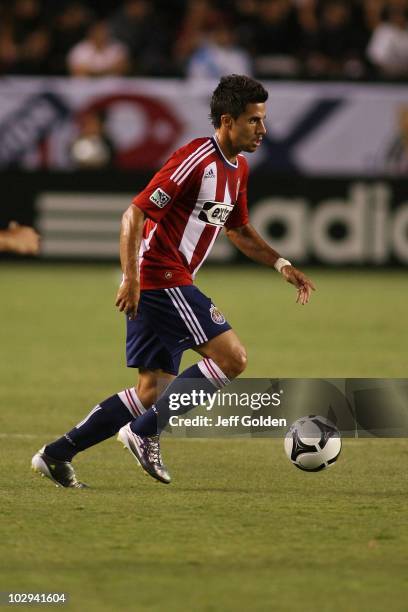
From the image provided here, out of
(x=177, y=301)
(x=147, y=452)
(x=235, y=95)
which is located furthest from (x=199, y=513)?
(x=235, y=95)

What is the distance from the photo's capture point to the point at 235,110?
6000 mm

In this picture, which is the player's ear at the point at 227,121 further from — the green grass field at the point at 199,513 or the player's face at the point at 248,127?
the green grass field at the point at 199,513

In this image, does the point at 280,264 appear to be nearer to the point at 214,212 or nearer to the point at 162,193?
the point at 214,212

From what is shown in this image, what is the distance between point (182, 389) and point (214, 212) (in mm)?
857

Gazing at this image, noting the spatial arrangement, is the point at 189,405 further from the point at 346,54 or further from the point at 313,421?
the point at 346,54

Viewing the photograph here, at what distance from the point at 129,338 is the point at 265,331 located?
586cm

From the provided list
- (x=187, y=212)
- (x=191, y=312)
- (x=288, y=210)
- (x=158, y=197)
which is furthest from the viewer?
(x=288, y=210)

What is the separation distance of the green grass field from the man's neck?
1.58 metres

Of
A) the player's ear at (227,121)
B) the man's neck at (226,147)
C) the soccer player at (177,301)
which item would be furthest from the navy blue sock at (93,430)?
the player's ear at (227,121)

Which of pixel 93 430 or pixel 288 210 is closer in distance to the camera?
pixel 93 430

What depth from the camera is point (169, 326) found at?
235 inches

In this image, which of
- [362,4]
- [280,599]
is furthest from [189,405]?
[362,4]

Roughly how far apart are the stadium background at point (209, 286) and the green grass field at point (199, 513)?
2 centimetres

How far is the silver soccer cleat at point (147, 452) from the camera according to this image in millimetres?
6035
